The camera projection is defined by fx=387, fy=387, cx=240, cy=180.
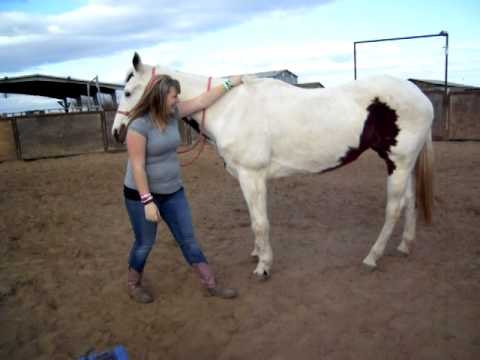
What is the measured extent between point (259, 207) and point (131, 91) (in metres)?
1.43

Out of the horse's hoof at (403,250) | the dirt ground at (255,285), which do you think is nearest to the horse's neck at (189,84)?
the dirt ground at (255,285)

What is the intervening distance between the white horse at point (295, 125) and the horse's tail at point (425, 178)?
0.26 m

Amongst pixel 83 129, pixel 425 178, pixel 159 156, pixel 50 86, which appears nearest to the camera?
pixel 159 156

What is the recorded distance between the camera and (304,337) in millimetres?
2459

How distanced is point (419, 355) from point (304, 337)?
2.19 feet

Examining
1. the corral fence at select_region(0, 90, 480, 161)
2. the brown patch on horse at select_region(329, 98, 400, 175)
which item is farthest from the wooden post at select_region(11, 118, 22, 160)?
the brown patch on horse at select_region(329, 98, 400, 175)

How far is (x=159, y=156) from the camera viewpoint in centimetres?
270

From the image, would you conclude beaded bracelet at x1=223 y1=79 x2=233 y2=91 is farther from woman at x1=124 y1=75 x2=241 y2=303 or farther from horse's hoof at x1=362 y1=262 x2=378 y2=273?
horse's hoof at x1=362 y1=262 x2=378 y2=273

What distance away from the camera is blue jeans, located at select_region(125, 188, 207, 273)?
2.81 metres

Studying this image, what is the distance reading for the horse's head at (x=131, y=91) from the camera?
316 centimetres

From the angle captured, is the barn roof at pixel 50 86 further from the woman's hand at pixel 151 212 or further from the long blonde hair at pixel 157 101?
the woman's hand at pixel 151 212

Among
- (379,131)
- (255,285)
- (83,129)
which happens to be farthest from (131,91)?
(83,129)

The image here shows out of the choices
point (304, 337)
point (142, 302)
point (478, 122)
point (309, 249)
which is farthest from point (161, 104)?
point (478, 122)

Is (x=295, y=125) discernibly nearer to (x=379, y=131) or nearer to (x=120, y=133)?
(x=379, y=131)
